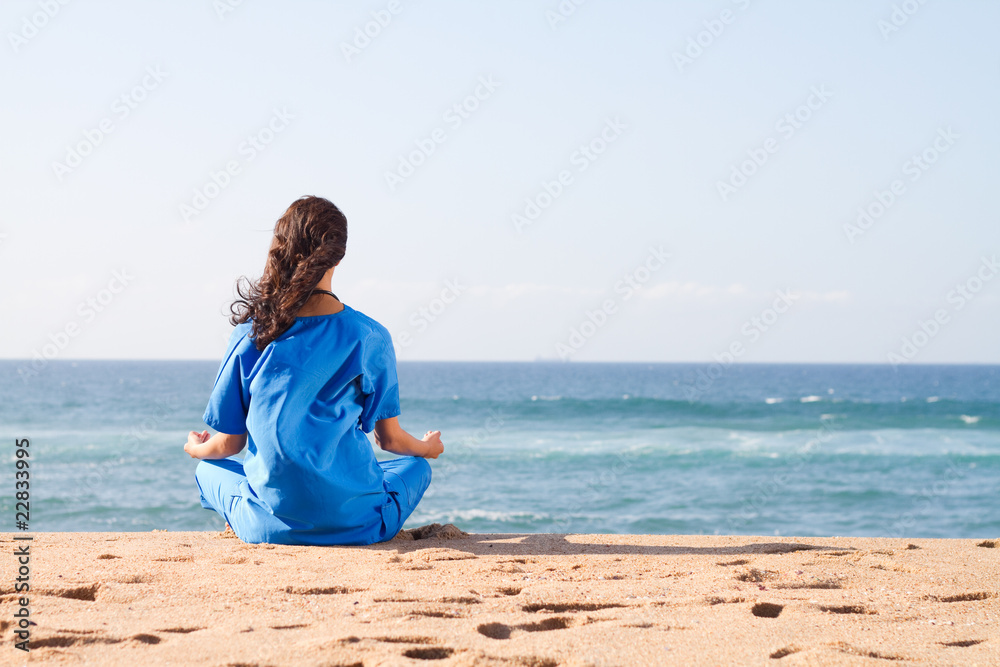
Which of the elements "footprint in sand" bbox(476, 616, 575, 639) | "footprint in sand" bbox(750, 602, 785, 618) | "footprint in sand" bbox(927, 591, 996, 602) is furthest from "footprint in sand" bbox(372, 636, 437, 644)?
"footprint in sand" bbox(927, 591, 996, 602)

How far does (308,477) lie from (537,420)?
24.4 m

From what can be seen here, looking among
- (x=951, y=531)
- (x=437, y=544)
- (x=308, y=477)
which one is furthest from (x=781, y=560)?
(x=951, y=531)

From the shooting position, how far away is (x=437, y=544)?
3541mm

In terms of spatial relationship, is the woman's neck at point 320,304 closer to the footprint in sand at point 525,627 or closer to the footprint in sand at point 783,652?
the footprint in sand at point 525,627

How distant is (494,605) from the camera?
7.69 feet

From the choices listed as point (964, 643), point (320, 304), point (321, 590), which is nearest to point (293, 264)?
point (320, 304)

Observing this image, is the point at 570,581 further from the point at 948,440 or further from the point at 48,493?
the point at 948,440

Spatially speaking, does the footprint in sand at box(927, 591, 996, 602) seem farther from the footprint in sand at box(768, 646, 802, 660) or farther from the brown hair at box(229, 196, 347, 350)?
the brown hair at box(229, 196, 347, 350)

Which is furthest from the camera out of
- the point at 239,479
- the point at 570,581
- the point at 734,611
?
the point at 239,479

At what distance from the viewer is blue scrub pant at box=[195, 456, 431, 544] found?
3.36 metres

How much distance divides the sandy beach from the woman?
0.19 meters

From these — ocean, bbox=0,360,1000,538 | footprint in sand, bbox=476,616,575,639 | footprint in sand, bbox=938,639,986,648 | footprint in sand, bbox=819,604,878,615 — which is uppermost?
footprint in sand, bbox=476,616,575,639

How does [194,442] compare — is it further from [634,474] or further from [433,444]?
[634,474]

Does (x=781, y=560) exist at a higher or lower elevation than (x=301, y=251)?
lower
